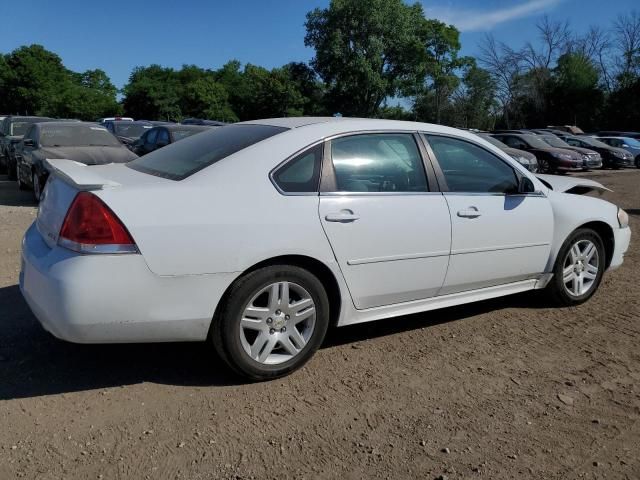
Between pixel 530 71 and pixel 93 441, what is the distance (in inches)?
2477

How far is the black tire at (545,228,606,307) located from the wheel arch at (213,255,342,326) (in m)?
2.09

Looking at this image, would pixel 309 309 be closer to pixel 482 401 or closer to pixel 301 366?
pixel 301 366

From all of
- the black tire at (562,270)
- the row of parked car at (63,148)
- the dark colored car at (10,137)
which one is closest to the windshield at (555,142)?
the row of parked car at (63,148)

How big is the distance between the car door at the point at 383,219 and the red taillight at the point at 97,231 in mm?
1130

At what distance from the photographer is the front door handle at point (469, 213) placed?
13.2 feet

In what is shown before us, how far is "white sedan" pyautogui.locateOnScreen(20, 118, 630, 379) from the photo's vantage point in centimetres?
300

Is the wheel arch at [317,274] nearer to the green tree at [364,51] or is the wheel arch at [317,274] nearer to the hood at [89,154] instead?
the hood at [89,154]

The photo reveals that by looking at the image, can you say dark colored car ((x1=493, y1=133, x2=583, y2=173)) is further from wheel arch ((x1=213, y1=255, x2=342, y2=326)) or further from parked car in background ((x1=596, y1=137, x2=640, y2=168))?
wheel arch ((x1=213, y1=255, x2=342, y2=326))

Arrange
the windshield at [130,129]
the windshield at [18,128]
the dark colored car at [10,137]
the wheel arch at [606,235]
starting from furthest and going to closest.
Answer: the windshield at [130,129] → the windshield at [18,128] → the dark colored car at [10,137] → the wheel arch at [606,235]

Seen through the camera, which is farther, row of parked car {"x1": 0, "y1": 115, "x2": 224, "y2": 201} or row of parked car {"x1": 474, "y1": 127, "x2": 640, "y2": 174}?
row of parked car {"x1": 474, "y1": 127, "x2": 640, "y2": 174}

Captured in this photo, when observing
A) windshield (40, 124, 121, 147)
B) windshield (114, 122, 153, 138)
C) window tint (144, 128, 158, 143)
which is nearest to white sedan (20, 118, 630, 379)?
windshield (40, 124, 121, 147)

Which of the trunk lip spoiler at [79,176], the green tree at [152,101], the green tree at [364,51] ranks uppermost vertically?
the green tree at [364,51]

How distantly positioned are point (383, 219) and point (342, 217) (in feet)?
0.98

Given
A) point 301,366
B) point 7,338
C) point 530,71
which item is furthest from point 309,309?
point 530,71
